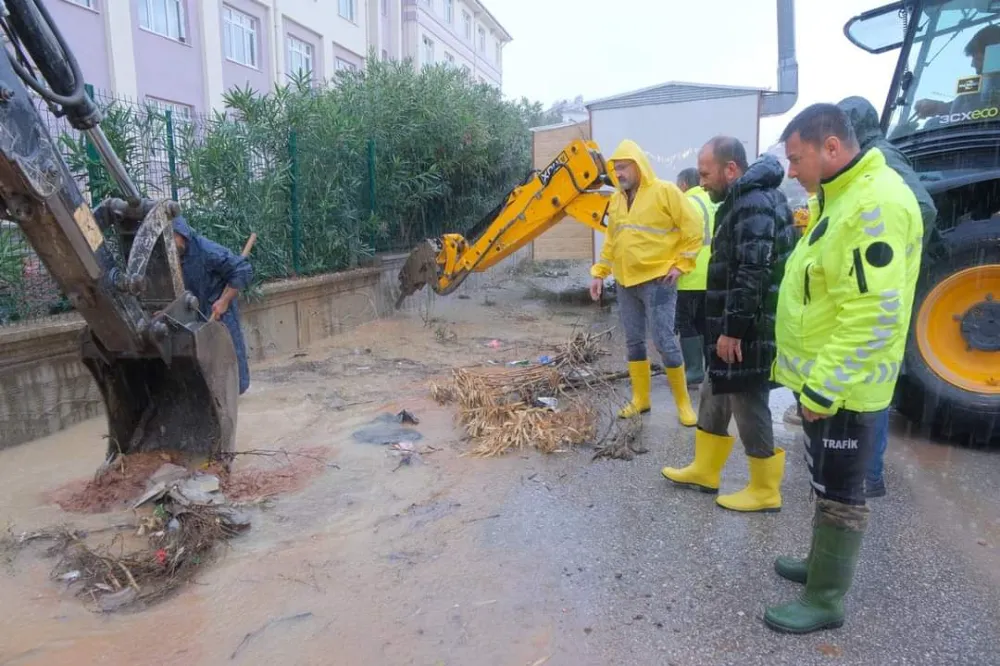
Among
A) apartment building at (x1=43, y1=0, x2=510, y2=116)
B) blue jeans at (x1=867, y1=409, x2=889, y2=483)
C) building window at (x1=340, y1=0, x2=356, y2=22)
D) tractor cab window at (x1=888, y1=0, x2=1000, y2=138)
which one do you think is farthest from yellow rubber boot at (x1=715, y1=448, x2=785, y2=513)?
building window at (x1=340, y1=0, x2=356, y2=22)

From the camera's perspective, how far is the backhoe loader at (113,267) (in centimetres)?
255

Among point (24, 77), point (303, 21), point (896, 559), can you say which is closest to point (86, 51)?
point (303, 21)

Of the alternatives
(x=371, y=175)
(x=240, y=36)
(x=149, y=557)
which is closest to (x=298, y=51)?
(x=240, y=36)

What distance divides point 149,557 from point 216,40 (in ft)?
56.6

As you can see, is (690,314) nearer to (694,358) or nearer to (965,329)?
(694,358)

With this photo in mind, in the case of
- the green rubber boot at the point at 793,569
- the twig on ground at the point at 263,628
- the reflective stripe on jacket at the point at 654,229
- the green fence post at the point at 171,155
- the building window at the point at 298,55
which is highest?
the building window at the point at 298,55

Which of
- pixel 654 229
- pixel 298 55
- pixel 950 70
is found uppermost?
pixel 298 55

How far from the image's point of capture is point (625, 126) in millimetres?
9742

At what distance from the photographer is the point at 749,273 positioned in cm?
301

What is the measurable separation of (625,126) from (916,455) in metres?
6.76

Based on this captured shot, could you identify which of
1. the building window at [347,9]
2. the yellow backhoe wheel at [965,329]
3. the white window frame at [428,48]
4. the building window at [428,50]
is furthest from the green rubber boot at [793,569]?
the building window at [428,50]

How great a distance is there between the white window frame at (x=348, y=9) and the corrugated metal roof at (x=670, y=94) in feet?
56.8

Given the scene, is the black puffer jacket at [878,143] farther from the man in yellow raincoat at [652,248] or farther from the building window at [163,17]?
the building window at [163,17]

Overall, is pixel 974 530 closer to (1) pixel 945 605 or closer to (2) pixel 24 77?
(1) pixel 945 605
